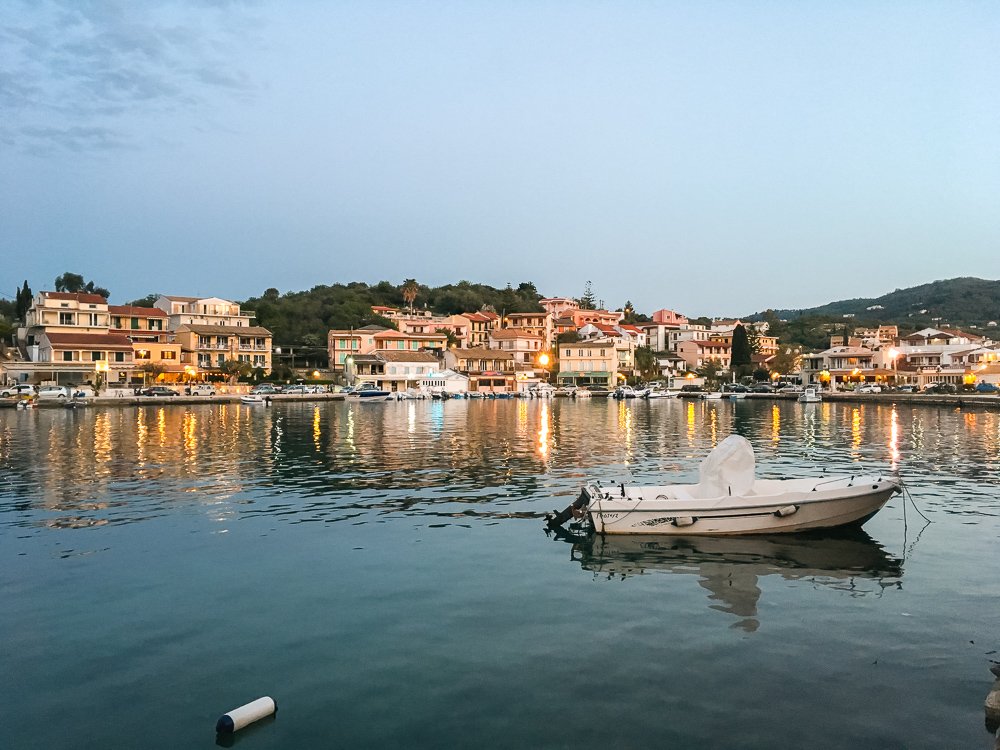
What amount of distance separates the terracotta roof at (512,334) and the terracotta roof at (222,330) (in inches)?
1575

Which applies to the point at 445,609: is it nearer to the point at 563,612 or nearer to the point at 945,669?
the point at 563,612

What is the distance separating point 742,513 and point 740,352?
118 metres

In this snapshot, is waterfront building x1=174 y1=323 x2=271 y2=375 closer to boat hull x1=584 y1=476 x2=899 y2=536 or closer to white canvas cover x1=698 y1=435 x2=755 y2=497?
boat hull x1=584 y1=476 x2=899 y2=536

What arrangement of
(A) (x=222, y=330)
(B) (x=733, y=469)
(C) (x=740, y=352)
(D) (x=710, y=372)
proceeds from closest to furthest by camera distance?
(B) (x=733, y=469) → (A) (x=222, y=330) → (D) (x=710, y=372) → (C) (x=740, y=352)

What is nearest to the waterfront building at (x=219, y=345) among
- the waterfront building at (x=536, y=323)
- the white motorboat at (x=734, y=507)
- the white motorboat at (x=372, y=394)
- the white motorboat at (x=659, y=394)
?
the white motorboat at (x=372, y=394)

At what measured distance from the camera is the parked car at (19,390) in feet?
247

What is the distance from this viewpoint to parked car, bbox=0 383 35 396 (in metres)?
75.2

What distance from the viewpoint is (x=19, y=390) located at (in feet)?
252

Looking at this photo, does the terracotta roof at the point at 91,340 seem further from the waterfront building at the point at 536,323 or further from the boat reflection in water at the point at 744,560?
the boat reflection in water at the point at 744,560

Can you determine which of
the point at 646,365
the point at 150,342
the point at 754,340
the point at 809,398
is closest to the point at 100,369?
the point at 150,342

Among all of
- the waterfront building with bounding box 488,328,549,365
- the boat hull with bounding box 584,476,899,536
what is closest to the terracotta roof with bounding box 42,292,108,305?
the waterfront building with bounding box 488,328,549,365

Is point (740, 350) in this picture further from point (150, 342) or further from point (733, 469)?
point (733, 469)

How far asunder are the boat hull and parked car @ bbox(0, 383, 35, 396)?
78397 millimetres

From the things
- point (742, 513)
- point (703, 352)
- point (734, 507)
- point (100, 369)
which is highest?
point (703, 352)
